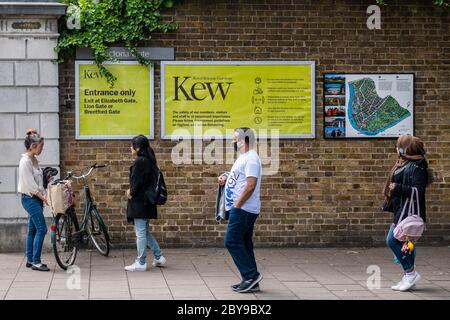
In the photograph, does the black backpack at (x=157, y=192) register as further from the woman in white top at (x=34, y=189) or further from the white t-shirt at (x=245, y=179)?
the white t-shirt at (x=245, y=179)

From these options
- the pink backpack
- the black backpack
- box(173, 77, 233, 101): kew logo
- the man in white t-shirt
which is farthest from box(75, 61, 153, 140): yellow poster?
the pink backpack

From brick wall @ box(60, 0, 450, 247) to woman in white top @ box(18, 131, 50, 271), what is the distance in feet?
6.05

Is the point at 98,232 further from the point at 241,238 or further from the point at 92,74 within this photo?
the point at 241,238

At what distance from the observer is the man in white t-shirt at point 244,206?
8703 mm

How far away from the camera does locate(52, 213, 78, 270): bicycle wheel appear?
1040 cm

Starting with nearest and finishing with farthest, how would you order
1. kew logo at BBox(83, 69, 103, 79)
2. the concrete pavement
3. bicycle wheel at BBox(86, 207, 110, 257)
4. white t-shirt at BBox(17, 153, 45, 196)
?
the concrete pavement
white t-shirt at BBox(17, 153, 45, 196)
bicycle wheel at BBox(86, 207, 110, 257)
kew logo at BBox(83, 69, 103, 79)

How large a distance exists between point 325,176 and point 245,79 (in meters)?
1.97

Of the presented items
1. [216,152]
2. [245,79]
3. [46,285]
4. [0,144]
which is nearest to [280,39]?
[245,79]

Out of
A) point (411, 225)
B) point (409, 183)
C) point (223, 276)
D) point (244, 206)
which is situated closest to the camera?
point (244, 206)

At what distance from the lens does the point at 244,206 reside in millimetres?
8742

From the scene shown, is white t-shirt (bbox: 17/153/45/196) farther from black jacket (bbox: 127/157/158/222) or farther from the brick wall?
the brick wall

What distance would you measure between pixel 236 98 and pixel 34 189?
12.0ft

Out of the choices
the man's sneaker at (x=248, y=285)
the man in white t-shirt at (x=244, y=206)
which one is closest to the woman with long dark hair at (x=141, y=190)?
the man in white t-shirt at (x=244, y=206)

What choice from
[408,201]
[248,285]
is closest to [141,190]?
[248,285]
